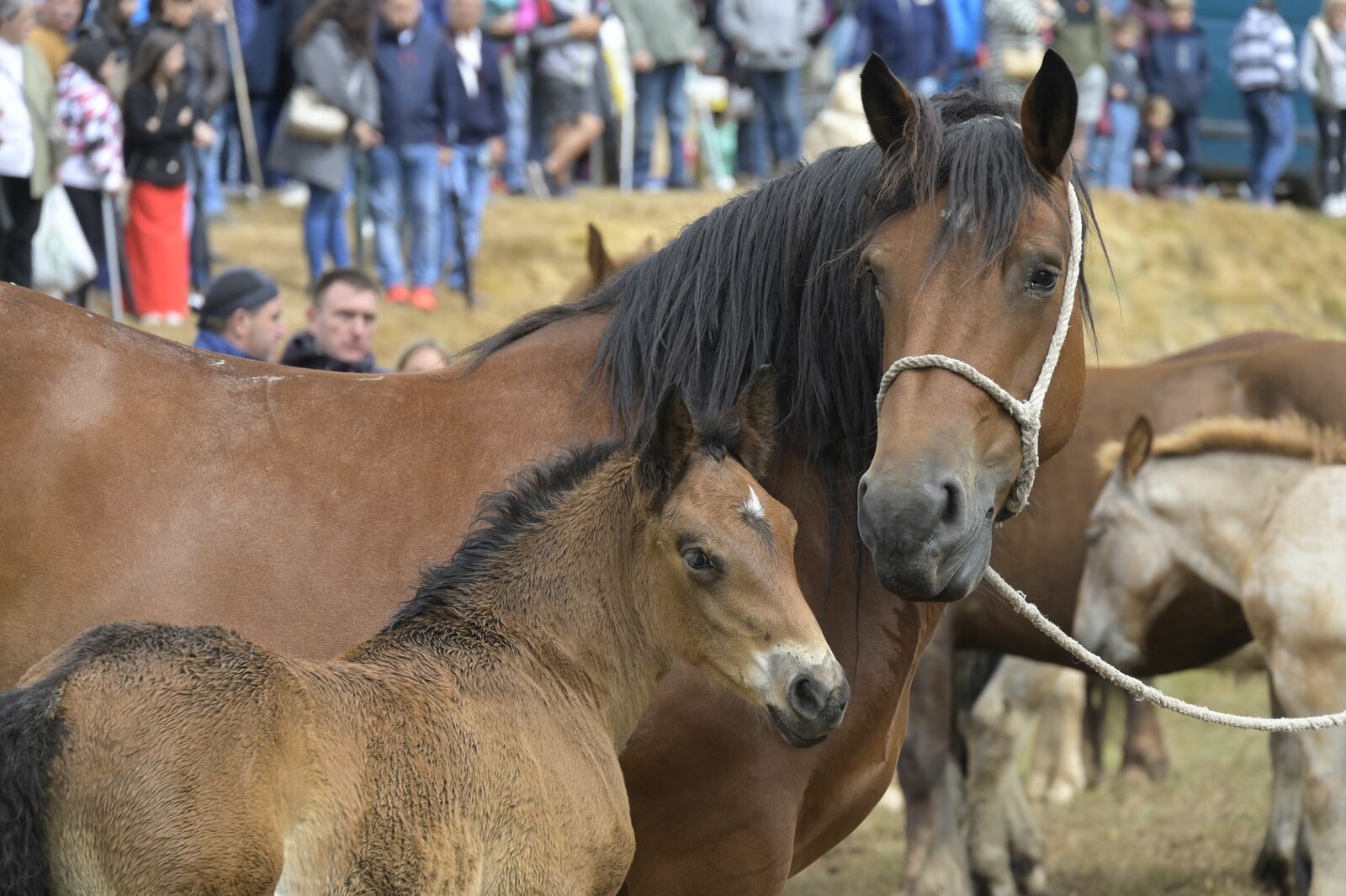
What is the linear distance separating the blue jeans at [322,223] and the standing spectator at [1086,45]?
26.6 feet

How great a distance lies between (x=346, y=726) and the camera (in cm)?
288

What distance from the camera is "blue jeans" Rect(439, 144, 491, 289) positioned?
12.6 metres

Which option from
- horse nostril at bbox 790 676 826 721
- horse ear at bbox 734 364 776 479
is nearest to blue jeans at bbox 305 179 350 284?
horse ear at bbox 734 364 776 479

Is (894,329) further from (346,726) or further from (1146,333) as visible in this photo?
(1146,333)

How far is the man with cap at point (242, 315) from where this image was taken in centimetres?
671

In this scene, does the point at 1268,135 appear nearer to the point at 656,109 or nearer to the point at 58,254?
the point at 656,109

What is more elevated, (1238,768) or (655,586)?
(655,586)

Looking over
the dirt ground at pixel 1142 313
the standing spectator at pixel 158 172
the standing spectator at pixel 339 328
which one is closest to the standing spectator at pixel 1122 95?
the dirt ground at pixel 1142 313

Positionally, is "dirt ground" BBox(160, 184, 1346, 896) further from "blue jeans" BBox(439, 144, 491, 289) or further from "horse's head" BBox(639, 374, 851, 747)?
"horse's head" BBox(639, 374, 851, 747)

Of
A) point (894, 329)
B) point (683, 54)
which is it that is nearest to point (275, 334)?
point (894, 329)

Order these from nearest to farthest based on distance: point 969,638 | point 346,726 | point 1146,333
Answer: point 346,726
point 969,638
point 1146,333

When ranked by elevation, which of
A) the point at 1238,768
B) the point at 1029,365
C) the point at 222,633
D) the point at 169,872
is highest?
the point at 1029,365

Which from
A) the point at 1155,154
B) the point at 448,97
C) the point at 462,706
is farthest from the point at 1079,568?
the point at 1155,154

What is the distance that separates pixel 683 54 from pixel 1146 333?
581 centimetres
